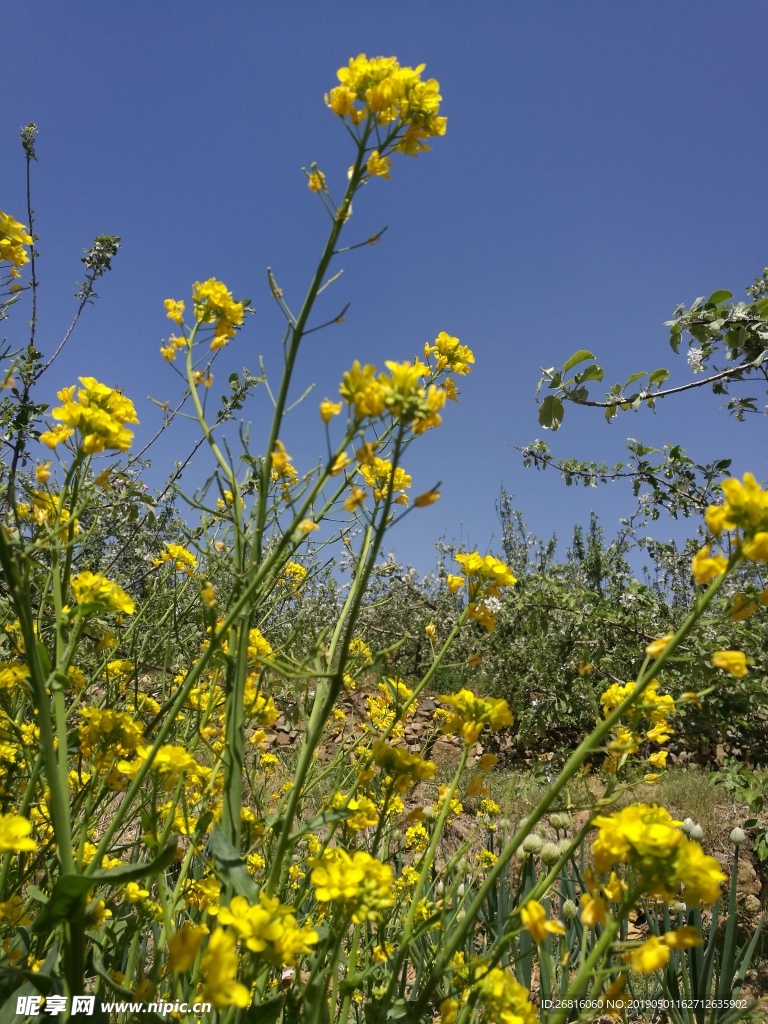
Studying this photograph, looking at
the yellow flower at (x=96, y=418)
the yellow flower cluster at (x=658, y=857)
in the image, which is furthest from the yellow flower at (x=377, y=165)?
the yellow flower cluster at (x=658, y=857)

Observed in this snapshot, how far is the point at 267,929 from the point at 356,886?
16 centimetres

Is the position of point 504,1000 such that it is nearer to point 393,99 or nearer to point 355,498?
point 355,498

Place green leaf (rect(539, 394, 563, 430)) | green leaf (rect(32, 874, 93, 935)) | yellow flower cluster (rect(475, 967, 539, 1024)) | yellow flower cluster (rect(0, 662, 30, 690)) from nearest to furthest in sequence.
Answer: green leaf (rect(32, 874, 93, 935)) → yellow flower cluster (rect(475, 967, 539, 1024)) → yellow flower cluster (rect(0, 662, 30, 690)) → green leaf (rect(539, 394, 563, 430))

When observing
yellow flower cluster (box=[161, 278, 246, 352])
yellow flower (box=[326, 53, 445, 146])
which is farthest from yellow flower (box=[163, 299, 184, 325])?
yellow flower (box=[326, 53, 445, 146])

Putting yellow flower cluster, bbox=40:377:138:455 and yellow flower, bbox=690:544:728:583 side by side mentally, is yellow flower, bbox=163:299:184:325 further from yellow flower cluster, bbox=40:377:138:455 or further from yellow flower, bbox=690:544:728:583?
yellow flower, bbox=690:544:728:583

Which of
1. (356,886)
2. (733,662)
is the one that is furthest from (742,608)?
(356,886)

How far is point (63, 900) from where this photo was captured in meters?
0.91

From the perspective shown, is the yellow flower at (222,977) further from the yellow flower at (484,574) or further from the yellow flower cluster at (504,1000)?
the yellow flower at (484,574)

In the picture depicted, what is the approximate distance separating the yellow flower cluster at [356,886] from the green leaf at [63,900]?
36cm

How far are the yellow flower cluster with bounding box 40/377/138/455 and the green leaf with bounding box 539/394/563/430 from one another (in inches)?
75.8

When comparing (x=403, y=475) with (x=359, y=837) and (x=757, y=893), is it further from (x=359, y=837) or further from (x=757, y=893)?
(x=757, y=893)

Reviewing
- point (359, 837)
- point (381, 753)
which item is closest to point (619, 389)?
point (381, 753)

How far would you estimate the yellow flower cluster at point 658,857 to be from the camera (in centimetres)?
87

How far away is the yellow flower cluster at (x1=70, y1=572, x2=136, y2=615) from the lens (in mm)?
1306
